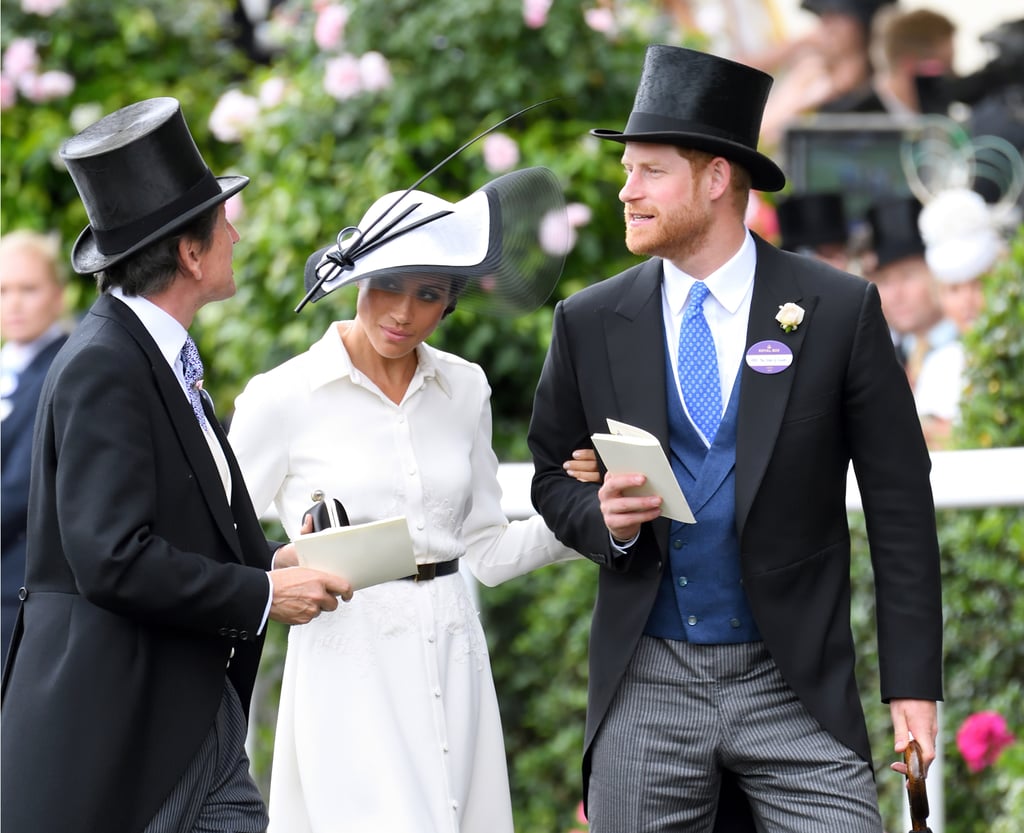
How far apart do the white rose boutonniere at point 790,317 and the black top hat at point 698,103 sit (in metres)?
0.32

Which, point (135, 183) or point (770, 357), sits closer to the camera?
point (135, 183)

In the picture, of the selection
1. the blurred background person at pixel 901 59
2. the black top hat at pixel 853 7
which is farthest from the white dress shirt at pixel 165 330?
the black top hat at pixel 853 7

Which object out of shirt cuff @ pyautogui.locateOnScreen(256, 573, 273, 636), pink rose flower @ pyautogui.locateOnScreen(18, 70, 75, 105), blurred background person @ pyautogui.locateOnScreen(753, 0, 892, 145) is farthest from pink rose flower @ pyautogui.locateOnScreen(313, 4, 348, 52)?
blurred background person @ pyautogui.locateOnScreen(753, 0, 892, 145)

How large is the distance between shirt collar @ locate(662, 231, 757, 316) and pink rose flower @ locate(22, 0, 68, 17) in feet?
17.3

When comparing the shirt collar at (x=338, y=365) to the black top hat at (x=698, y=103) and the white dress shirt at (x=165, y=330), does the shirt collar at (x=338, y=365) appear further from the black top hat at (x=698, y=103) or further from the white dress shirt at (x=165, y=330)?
the black top hat at (x=698, y=103)

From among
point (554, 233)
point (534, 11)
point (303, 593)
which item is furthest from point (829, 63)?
point (303, 593)

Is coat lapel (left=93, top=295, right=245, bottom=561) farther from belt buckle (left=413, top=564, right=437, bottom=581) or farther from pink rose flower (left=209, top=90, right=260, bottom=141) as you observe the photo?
pink rose flower (left=209, top=90, right=260, bottom=141)

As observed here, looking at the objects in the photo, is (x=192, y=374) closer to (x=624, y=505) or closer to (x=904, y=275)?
(x=624, y=505)

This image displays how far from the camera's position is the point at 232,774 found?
304cm

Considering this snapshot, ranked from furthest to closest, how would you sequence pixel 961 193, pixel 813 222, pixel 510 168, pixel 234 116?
pixel 813 222 < pixel 961 193 < pixel 234 116 < pixel 510 168

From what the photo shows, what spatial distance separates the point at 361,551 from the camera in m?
3.06

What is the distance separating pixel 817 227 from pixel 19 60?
12.7 feet

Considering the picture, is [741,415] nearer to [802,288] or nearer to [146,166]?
[802,288]

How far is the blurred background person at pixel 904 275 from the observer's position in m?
7.28
